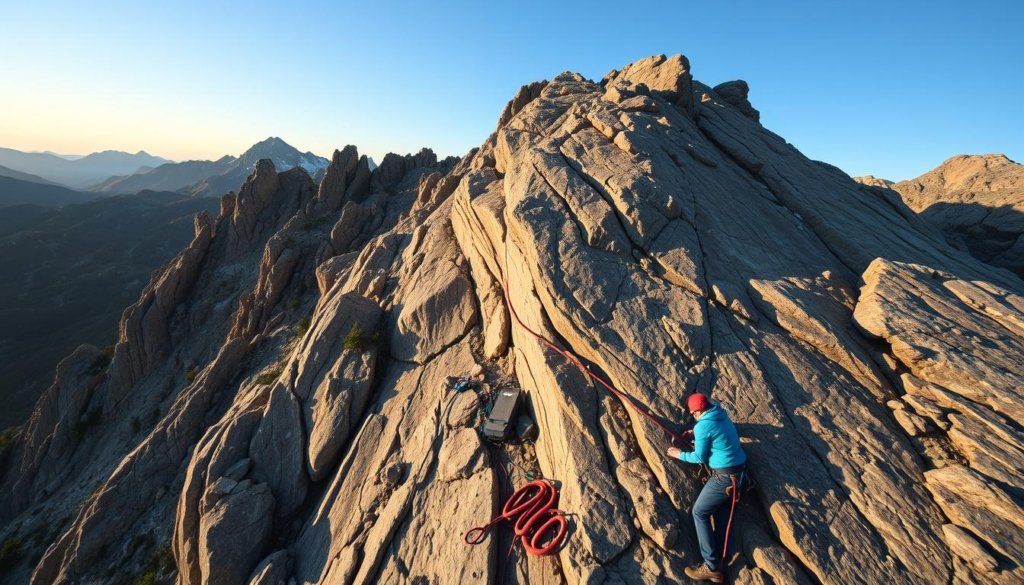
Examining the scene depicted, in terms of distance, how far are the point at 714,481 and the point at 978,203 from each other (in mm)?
46867

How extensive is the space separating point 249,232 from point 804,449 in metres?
57.2

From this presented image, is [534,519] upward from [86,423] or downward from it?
upward

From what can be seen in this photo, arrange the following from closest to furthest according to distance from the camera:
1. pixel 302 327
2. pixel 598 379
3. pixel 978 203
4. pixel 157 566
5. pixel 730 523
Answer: pixel 730 523 < pixel 598 379 < pixel 157 566 < pixel 302 327 < pixel 978 203

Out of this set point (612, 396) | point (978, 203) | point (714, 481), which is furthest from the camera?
point (978, 203)

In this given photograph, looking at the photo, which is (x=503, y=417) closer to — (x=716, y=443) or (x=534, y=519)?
(x=534, y=519)

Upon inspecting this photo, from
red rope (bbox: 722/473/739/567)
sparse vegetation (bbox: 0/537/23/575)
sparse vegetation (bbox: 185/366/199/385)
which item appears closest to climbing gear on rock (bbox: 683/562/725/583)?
red rope (bbox: 722/473/739/567)

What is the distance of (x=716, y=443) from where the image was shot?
33.0ft

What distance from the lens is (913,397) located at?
12.0 meters

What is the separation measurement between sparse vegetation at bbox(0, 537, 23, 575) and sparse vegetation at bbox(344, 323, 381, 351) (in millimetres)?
27194

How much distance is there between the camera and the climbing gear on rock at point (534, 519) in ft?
34.4

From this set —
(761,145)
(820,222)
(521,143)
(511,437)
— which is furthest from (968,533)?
(761,145)

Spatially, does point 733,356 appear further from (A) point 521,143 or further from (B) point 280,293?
(B) point 280,293

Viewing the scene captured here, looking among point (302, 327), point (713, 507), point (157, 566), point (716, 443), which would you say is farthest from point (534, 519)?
point (302, 327)

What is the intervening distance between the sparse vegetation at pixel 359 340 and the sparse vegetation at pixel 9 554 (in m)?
27.2
